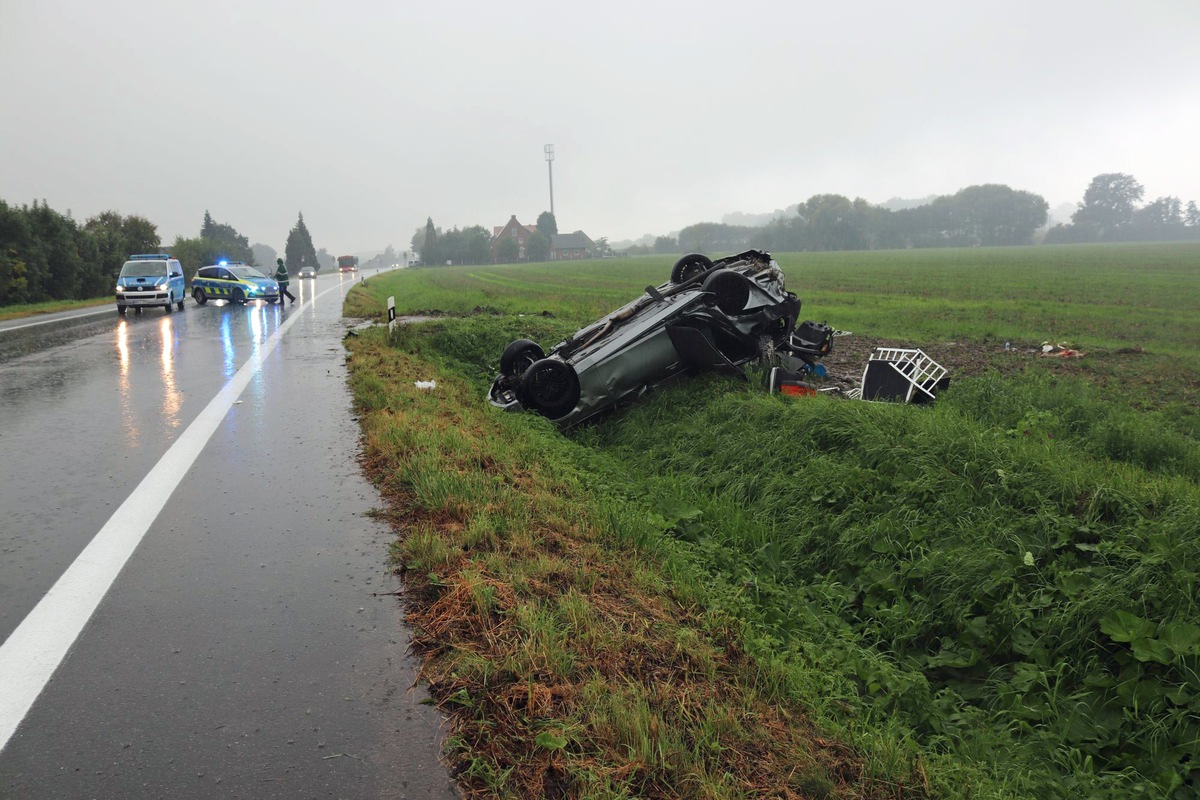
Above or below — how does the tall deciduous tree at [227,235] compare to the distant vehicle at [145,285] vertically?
above

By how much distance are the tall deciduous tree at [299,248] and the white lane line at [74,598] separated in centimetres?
13352

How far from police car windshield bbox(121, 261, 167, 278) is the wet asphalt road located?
1751 centimetres

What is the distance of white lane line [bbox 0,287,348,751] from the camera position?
10.1ft

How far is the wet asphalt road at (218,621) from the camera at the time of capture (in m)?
2.63

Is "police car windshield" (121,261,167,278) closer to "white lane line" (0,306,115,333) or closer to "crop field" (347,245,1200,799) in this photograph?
"white lane line" (0,306,115,333)

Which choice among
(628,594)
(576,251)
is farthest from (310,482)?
(576,251)

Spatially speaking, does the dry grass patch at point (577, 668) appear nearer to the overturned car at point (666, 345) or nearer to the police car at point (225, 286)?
the overturned car at point (666, 345)

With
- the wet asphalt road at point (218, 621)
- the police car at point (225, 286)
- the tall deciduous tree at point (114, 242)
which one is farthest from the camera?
the tall deciduous tree at point (114, 242)

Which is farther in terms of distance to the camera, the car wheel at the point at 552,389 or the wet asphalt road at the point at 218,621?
the car wheel at the point at 552,389

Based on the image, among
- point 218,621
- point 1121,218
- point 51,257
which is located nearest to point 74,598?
point 218,621

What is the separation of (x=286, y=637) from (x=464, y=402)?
228 inches

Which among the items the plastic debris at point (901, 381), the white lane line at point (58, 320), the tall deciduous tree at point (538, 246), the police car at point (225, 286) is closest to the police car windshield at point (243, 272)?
the police car at point (225, 286)

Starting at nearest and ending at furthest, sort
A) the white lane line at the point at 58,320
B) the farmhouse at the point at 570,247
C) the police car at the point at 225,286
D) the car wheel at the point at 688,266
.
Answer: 1. the car wheel at the point at 688,266
2. the white lane line at the point at 58,320
3. the police car at the point at 225,286
4. the farmhouse at the point at 570,247

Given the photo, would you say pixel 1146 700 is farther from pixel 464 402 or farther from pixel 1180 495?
pixel 464 402
